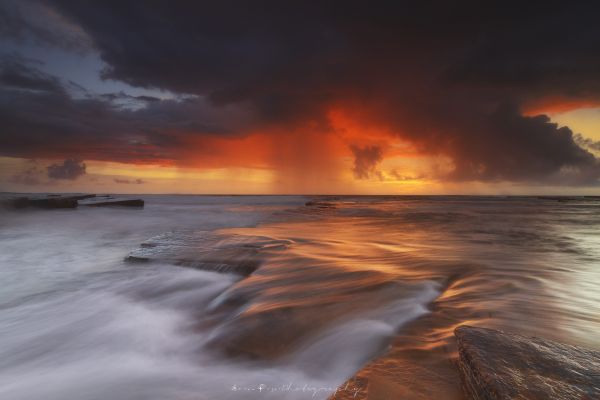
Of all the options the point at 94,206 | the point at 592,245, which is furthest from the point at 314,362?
the point at 94,206

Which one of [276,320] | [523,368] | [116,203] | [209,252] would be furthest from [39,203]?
[523,368]

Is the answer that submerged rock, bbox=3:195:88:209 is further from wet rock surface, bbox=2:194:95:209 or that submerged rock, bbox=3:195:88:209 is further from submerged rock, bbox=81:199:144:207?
submerged rock, bbox=81:199:144:207

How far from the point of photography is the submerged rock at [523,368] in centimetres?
147

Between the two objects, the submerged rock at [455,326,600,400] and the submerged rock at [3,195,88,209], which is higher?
the submerged rock at [455,326,600,400]

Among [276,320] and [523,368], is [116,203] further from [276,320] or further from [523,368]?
[523,368]

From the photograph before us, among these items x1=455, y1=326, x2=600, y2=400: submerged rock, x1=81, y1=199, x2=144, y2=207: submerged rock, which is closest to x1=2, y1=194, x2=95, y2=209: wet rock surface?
x1=81, y1=199, x2=144, y2=207: submerged rock

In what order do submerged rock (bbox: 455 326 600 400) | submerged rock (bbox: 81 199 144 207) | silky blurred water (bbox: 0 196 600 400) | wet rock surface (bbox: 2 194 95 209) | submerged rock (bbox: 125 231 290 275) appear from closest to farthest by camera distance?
submerged rock (bbox: 455 326 600 400) → silky blurred water (bbox: 0 196 600 400) → submerged rock (bbox: 125 231 290 275) → wet rock surface (bbox: 2 194 95 209) → submerged rock (bbox: 81 199 144 207)

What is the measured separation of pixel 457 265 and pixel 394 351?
3810 millimetres

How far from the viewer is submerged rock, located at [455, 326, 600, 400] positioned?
1467mm

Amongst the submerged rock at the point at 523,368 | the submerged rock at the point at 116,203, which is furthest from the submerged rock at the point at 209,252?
the submerged rock at the point at 116,203

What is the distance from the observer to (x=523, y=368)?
163 centimetres

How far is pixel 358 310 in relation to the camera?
3.54 m

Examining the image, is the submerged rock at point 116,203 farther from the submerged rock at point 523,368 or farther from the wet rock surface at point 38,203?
the submerged rock at point 523,368

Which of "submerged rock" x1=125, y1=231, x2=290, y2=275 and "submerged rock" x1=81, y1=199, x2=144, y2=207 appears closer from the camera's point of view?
"submerged rock" x1=125, y1=231, x2=290, y2=275
